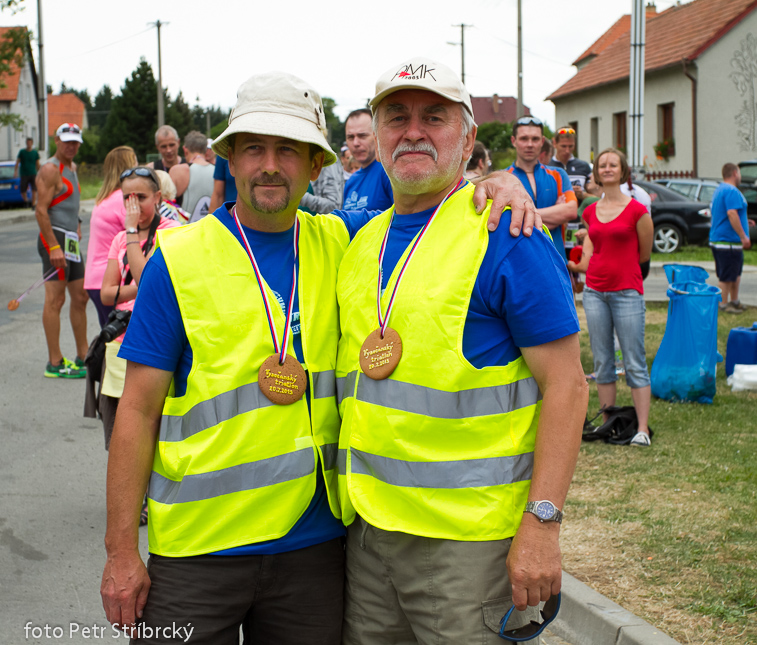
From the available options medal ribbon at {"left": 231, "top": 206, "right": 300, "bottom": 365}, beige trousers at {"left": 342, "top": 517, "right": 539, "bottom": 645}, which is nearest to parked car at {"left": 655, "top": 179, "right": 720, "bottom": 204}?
medal ribbon at {"left": 231, "top": 206, "right": 300, "bottom": 365}

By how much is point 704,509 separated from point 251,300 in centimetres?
365

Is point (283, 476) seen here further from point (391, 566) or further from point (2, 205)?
point (2, 205)

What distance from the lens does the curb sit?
3.57 meters

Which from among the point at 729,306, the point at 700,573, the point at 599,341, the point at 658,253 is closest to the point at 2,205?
the point at 658,253

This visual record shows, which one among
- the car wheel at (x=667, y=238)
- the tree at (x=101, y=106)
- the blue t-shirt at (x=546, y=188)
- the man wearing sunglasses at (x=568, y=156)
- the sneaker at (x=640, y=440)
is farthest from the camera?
the tree at (x=101, y=106)

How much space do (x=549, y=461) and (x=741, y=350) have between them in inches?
281

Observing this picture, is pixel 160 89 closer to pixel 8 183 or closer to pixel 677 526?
pixel 8 183

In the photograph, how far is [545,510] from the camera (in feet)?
7.23

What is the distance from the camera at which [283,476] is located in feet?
7.73

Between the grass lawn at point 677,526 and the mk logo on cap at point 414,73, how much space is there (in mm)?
2576

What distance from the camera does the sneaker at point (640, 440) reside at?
21.0 feet

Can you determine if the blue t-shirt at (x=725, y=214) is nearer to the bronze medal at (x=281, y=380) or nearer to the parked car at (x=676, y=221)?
the parked car at (x=676, y=221)

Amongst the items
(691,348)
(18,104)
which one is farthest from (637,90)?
(18,104)

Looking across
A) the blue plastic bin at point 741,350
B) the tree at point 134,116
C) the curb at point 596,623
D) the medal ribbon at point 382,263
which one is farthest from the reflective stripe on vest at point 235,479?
the tree at point 134,116
